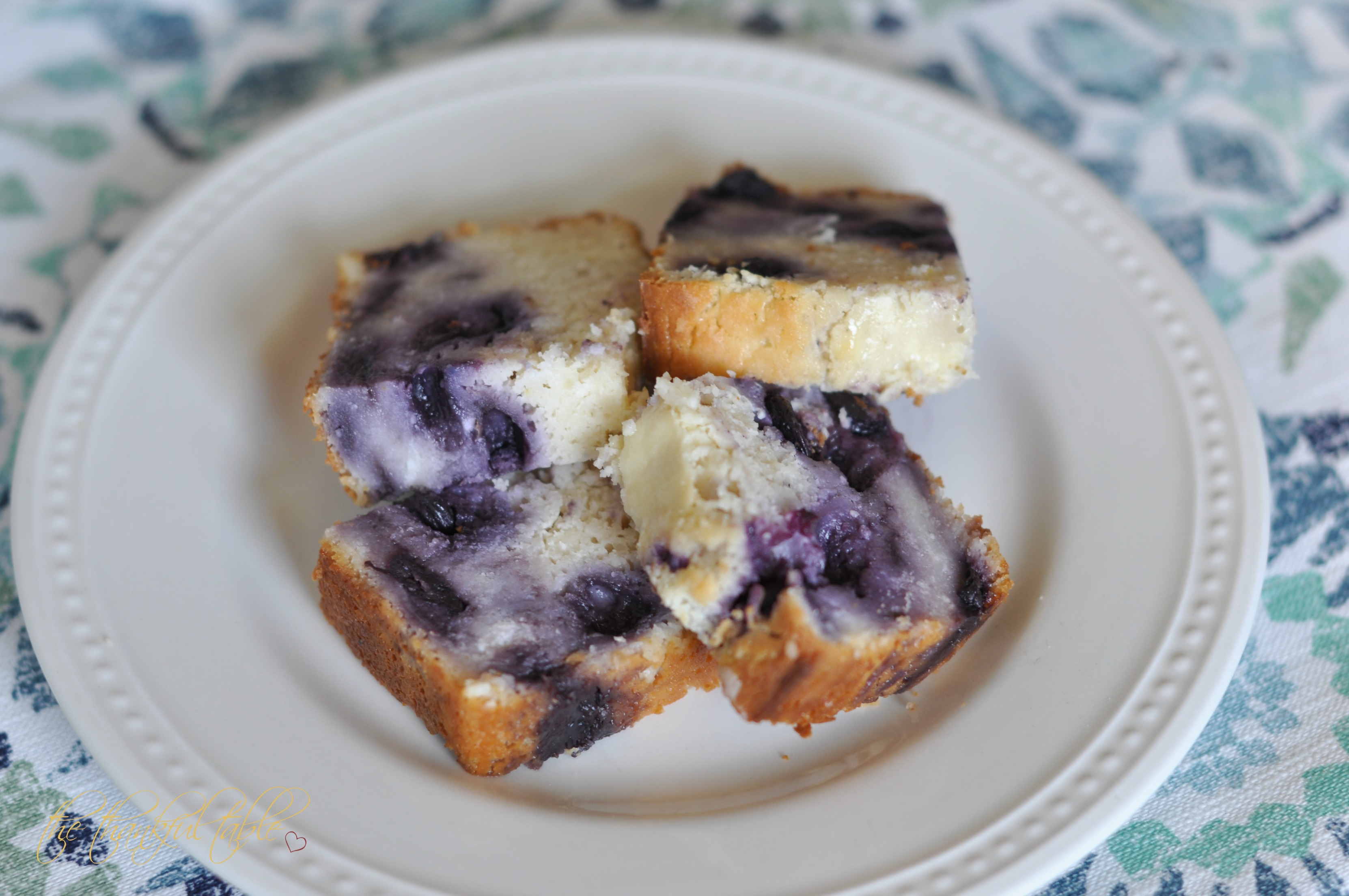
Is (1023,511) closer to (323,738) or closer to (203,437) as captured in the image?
(323,738)

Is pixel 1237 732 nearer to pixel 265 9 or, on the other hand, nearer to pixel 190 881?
pixel 190 881

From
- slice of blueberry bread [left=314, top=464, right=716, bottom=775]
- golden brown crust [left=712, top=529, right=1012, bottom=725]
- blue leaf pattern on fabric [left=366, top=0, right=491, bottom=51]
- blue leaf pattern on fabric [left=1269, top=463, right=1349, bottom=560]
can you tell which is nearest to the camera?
golden brown crust [left=712, top=529, right=1012, bottom=725]

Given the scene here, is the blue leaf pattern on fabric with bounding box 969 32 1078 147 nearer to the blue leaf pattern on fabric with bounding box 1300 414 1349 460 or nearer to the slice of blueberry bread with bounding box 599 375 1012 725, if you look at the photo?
the blue leaf pattern on fabric with bounding box 1300 414 1349 460

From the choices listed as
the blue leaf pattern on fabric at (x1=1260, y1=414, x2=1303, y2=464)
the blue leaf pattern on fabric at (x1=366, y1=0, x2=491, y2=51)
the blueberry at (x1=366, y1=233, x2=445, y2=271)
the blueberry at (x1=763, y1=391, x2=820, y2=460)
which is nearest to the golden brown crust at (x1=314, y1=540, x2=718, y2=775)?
the blueberry at (x1=763, y1=391, x2=820, y2=460)

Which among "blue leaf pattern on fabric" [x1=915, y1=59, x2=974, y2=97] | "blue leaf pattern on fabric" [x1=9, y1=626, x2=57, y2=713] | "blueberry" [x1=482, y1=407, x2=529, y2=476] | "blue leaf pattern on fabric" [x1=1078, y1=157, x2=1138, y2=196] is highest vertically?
"blue leaf pattern on fabric" [x1=915, y1=59, x2=974, y2=97]

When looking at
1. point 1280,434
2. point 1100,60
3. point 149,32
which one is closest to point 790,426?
point 1280,434

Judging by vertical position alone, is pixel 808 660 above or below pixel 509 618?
above

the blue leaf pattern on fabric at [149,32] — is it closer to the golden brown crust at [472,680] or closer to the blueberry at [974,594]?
the golden brown crust at [472,680]
